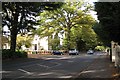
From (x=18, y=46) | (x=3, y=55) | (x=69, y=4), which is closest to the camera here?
(x=3, y=55)

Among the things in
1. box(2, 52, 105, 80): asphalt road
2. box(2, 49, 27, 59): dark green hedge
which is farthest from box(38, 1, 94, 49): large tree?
box(2, 52, 105, 80): asphalt road

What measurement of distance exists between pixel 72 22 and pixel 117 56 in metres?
69.1

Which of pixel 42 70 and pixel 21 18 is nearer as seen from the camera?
pixel 42 70

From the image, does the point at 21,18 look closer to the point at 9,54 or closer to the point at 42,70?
the point at 9,54

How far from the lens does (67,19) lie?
96938 millimetres

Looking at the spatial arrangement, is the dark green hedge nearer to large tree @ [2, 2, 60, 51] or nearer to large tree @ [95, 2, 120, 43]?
large tree @ [2, 2, 60, 51]

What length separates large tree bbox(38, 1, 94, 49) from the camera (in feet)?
309

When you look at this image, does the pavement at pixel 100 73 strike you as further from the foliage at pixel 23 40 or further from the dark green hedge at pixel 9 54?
the foliage at pixel 23 40

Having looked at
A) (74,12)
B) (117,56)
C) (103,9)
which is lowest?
(117,56)

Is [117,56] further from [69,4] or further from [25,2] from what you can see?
[69,4]

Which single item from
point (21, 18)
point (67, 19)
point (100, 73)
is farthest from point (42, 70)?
point (67, 19)

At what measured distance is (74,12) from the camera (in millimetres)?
95312

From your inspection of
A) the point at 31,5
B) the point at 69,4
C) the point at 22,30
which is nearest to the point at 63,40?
the point at 69,4

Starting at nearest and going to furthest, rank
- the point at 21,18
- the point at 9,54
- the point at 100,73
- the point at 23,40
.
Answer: the point at 100,73
the point at 9,54
the point at 21,18
the point at 23,40
